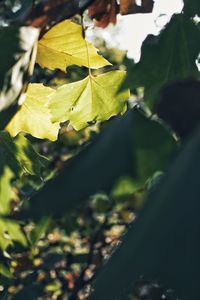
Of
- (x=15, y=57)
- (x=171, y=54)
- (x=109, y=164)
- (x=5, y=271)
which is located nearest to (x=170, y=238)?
(x=109, y=164)

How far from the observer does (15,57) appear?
1072mm

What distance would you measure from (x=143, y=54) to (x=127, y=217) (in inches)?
136

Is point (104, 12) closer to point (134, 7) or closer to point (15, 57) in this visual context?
point (134, 7)

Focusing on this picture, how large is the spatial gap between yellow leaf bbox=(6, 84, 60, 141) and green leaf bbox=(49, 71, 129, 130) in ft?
0.10

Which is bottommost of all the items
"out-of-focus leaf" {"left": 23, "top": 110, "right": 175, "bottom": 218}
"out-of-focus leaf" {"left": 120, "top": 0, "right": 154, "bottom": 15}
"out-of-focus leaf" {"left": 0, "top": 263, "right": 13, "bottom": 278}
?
"out-of-focus leaf" {"left": 0, "top": 263, "right": 13, "bottom": 278}

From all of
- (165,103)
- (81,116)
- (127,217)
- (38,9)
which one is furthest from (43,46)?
(127,217)

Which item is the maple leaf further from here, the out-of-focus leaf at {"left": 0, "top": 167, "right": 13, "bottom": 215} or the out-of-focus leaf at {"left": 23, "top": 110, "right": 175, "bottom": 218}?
the out-of-focus leaf at {"left": 23, "top": 110, "right": 175, "bottom": 218}

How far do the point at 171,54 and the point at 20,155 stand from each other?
0.49m

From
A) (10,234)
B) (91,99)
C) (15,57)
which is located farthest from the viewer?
(10,234)

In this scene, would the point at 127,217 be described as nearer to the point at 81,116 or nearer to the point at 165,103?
the point at 81,116

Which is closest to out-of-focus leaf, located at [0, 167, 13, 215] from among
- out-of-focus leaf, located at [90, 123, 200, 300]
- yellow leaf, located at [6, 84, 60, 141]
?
yellow leaf, located at [6, 84, 60, 141]

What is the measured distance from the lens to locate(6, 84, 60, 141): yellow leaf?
1.41 m

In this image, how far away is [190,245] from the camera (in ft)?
1.80

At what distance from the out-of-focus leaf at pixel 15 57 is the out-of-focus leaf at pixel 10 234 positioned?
62 centimetres
